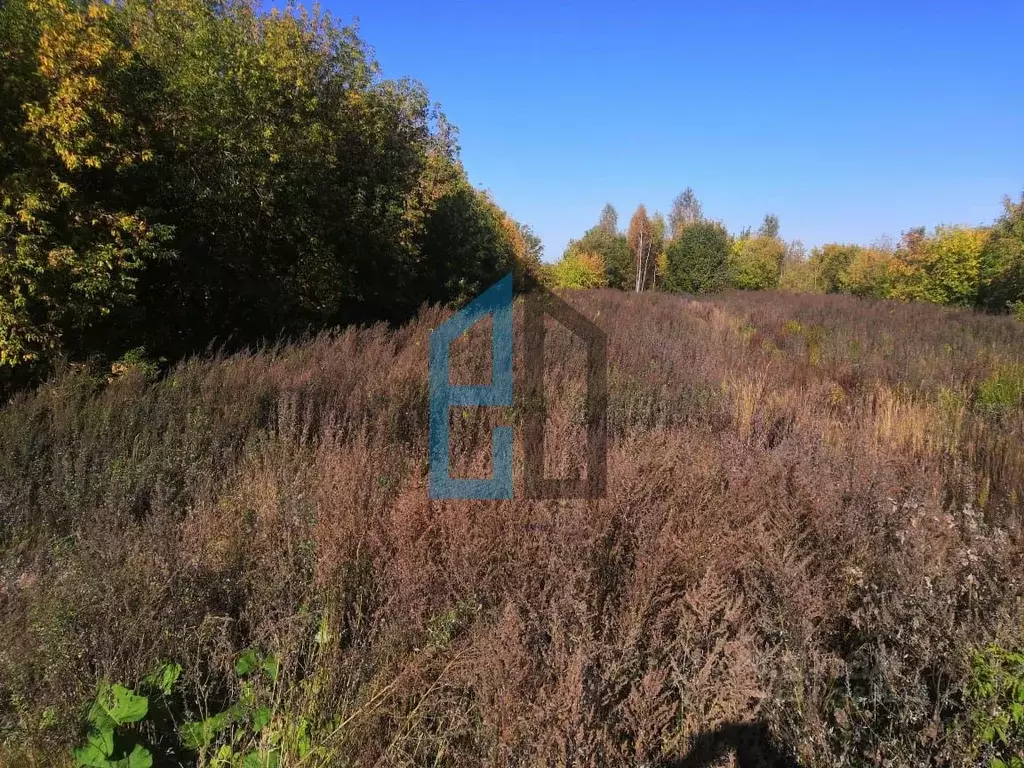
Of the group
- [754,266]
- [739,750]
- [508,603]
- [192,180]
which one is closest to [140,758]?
[508,603]

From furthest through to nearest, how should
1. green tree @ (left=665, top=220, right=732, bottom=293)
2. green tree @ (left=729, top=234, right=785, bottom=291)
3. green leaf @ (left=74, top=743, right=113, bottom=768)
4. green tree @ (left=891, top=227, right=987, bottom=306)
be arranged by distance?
green tree @ (left=729, top=234, right=785, bottom=291) < green tree @ (left=665, top=220, right=732, bottom=293) < green tree @ (left=891, top=227, right=987, bottom=306) < green leaf @ (left=74, top=743, right=113, bottom=768)

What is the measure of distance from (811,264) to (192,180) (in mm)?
46366

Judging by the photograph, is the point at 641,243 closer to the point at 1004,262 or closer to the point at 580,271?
the point at 580,271

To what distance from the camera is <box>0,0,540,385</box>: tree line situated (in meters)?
5.62

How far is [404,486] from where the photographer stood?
10.1ft

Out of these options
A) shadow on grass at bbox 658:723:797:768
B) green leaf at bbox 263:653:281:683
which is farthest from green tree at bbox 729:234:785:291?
green leaf at bbox 263:653:281:683

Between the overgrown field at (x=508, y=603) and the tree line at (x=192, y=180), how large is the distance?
2.68 metres

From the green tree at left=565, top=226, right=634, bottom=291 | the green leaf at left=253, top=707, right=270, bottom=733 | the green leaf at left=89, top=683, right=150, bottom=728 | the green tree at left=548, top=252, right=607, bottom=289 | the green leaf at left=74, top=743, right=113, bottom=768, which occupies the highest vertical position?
the green tree at left=565, top=226, right=634, bottom=291

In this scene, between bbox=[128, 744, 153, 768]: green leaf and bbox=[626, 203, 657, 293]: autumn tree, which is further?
bbox=[626, 203, 657, 293]: autumn tree

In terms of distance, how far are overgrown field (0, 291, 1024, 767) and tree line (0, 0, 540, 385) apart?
268 cm

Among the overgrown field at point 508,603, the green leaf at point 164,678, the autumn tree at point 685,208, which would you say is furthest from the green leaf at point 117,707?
the autumn tree at point 685,208

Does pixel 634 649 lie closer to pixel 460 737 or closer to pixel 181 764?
pixel 460 737

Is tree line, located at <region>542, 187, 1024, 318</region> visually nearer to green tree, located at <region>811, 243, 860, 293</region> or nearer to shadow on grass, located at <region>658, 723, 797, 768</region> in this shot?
green tree, located at <region>811, 243, 860, 293</region>

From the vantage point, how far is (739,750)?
184 centimetres
